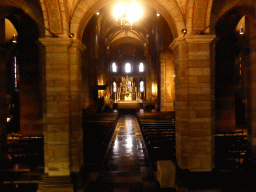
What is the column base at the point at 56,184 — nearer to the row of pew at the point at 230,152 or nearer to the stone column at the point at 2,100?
the stone column at the point at 2,100

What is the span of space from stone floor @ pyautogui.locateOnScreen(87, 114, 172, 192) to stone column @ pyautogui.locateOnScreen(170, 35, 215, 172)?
134cm

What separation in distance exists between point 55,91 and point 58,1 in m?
2.55

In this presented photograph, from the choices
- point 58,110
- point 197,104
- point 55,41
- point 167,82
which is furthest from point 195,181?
point 167,82

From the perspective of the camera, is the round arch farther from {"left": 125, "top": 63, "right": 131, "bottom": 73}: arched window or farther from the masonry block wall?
{"left": 125, "top": 63, "right": 131, "bottom": 73}: arched window

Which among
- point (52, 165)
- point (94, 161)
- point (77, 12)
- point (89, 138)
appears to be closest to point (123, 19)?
point (77, 12)

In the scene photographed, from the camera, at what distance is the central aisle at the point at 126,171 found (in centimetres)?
632

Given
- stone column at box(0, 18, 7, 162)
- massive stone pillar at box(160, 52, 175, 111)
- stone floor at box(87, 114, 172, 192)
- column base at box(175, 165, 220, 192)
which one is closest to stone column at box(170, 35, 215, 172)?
column base at box(175, 165, 220, 192)

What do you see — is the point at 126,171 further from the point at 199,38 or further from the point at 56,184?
the point at 199,38

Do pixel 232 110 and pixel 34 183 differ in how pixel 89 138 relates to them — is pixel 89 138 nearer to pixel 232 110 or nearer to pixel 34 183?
pixel 34 183

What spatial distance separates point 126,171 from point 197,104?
135 inches

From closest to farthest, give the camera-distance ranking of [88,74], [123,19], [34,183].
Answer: [34,183] < [123,19] < [88,74]

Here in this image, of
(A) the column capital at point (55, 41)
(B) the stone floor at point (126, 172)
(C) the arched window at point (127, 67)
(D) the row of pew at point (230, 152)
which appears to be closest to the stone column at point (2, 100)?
(A) the column capital at point (55, 41)

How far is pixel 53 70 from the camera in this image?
6.11 meters

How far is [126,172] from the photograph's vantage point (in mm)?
7398
